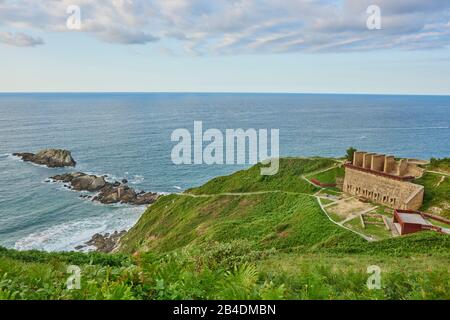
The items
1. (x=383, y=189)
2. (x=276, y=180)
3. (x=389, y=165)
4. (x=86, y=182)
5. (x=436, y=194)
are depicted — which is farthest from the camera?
(x=86, y=182)

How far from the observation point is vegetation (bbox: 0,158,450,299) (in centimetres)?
783

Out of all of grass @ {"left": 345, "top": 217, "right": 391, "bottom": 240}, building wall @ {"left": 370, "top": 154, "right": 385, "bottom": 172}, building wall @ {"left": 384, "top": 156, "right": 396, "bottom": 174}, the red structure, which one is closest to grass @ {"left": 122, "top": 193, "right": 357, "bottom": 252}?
grass @ {"left": 345, "top": 217, "right": 391, "bottom": 240}

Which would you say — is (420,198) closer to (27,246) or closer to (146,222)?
(146,222)

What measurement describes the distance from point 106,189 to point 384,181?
56.7 m

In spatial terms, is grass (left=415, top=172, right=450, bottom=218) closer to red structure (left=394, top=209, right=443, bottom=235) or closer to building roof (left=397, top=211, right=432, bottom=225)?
red structure (left=394, top=209, right=443, bottom=235)

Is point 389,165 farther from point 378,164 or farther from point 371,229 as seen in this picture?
point 371,229

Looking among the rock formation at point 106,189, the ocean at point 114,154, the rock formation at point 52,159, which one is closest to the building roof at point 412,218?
the ocean at point 114,154

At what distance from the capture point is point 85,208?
66.9 metres

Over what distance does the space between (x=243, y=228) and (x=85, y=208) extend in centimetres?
3949

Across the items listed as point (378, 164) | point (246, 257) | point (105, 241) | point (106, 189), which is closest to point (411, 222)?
point (378, 164)

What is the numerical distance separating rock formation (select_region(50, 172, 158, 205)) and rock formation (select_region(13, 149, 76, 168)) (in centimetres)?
1213

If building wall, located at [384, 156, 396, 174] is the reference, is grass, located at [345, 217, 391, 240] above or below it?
below

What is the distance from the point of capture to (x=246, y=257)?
2105 centimetres

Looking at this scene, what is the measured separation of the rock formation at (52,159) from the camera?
93.6m
